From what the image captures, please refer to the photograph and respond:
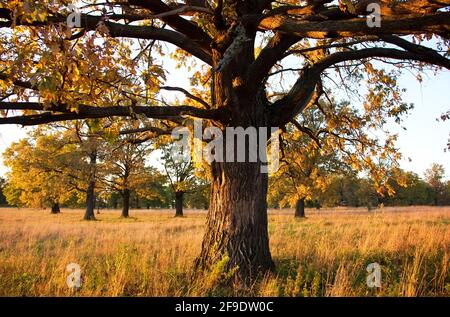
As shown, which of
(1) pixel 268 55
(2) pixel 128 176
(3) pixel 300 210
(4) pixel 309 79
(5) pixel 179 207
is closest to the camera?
(1) pixel 268 55

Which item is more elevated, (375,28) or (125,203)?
(375,28)

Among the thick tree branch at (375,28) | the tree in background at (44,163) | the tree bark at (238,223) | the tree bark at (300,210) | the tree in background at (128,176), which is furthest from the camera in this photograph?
the tree in background at (128,176)

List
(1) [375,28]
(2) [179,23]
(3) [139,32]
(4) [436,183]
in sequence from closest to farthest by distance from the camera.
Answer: (1) [375,28] < (3) [139,32] < (2) [179,23] < (4) [436,183]

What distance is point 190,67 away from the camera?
33.4ft

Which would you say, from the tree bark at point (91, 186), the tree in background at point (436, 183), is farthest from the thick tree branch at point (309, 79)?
the tree in background at point (436, 183)

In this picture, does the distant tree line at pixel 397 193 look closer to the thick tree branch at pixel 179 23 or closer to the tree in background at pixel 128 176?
the tree in background at pixel 128 176

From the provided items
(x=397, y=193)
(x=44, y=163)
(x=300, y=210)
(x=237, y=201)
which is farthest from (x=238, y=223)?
(x=397, y=193)

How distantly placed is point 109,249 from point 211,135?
548 centimetres

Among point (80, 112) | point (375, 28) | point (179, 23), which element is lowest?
point (80, 112)

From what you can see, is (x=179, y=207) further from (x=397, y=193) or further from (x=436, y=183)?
(x=436, y=183)

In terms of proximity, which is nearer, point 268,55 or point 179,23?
point 268,55

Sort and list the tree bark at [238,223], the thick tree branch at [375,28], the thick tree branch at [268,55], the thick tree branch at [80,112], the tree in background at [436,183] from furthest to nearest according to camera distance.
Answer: the tree in background at [436,183], the tree bark at [238,223], the thick tree branch at [268,55], the thick tree branch at [80,112], the thick tree branch at [375,28]

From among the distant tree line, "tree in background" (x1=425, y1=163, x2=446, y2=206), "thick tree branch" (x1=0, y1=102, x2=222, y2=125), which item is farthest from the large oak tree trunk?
"tree in background" (x1=425, y1=163, x2=446, y2=206)

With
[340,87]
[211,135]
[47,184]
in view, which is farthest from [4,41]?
[47,184]
